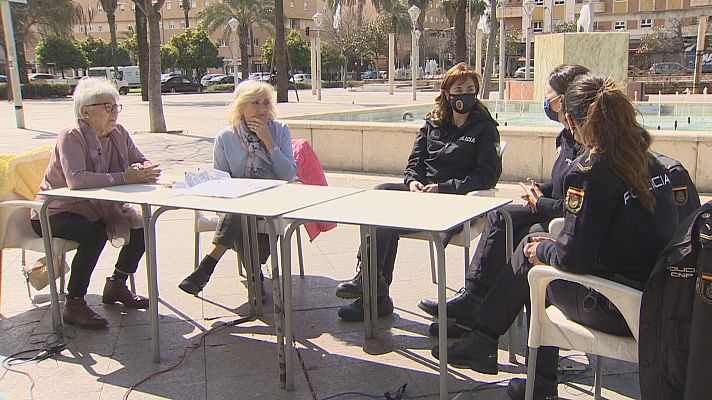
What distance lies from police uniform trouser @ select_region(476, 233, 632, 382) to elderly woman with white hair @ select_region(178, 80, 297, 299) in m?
1.77

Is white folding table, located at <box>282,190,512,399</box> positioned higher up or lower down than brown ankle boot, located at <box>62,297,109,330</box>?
higher up

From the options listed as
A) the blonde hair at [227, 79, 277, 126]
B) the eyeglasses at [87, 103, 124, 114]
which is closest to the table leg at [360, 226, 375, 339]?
the blonde hair at [227, 79, 277, 126]

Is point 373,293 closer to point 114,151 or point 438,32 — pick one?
point 114,151

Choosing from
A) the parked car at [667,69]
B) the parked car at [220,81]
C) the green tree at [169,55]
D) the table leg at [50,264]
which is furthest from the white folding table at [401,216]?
the green tree at [169,55]

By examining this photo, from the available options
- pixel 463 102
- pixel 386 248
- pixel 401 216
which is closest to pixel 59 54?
pixel 463 102

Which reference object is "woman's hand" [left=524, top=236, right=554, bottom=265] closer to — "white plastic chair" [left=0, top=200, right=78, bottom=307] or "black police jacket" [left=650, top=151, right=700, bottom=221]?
"black police jacket" [left=650, top=151, right=700, bottom=221]

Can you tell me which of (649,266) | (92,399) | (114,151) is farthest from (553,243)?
(114,151)

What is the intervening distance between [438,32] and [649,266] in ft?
220

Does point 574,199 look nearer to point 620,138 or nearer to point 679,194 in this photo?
point 620,138

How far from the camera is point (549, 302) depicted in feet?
8.91

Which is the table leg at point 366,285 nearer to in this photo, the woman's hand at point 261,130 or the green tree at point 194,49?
the woman's hand at point 261,130

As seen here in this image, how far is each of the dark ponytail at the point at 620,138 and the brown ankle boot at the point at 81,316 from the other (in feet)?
9.70

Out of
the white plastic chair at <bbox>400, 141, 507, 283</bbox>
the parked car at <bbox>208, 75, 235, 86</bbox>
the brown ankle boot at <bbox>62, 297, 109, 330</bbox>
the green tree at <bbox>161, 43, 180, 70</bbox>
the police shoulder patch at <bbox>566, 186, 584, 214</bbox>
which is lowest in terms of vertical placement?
the brown ankle boot at <bbox>62, 297, 109, 330</bbox>

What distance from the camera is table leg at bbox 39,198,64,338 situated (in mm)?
3641
